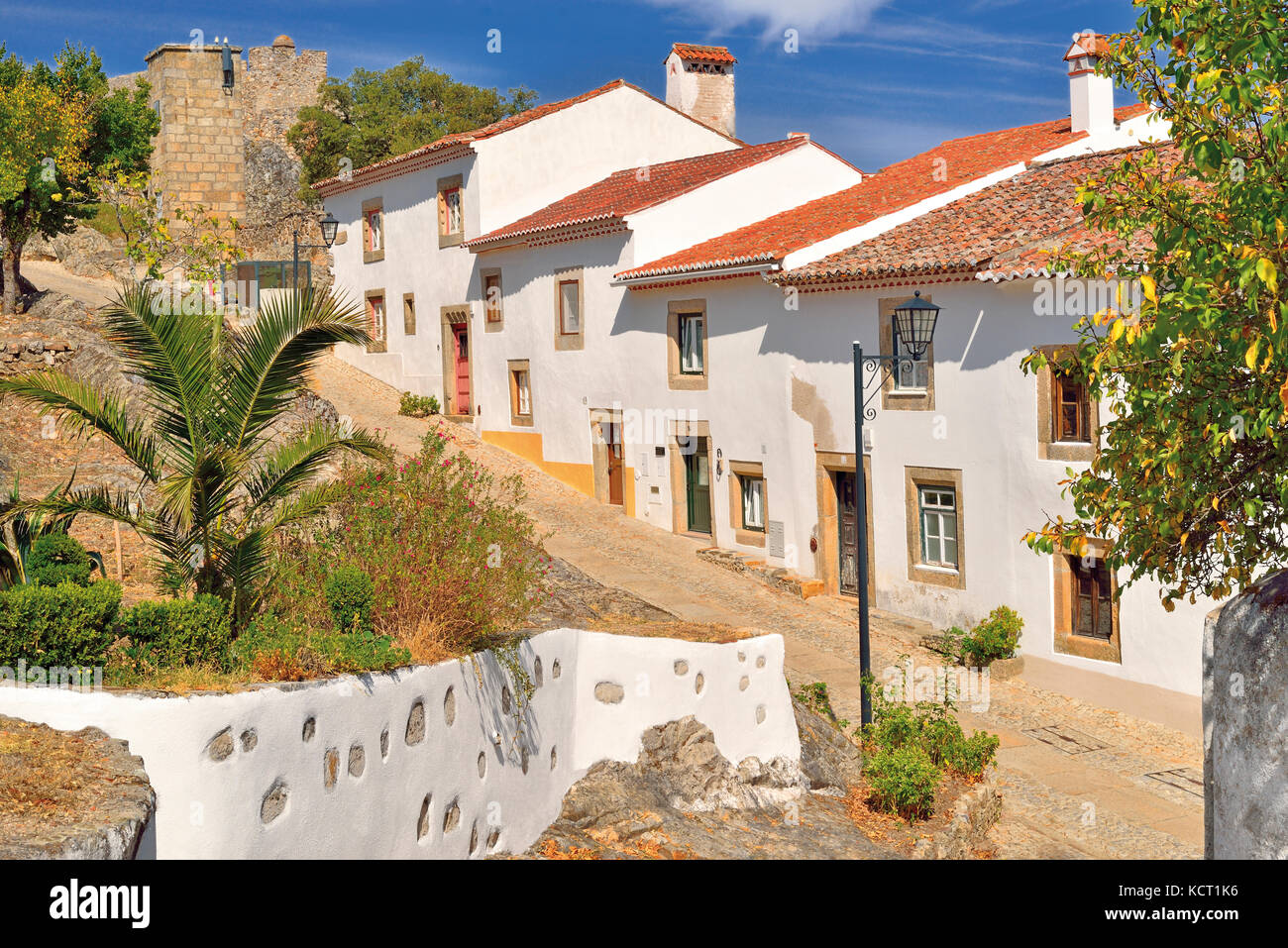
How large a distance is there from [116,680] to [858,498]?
34.2ft

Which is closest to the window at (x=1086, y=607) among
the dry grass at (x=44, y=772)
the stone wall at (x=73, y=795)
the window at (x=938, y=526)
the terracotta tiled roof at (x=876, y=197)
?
the window at (x=938, y=526)

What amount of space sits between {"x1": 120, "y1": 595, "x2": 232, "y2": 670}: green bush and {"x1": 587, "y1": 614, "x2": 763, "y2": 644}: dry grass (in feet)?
A: 16.1

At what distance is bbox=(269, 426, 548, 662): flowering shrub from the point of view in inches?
382

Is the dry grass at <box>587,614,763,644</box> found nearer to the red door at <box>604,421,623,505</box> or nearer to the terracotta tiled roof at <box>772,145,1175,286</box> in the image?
the terracotta tiled roof at <box>772,145,1175,286</box>

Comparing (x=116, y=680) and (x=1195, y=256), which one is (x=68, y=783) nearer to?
(x=116, y=680)

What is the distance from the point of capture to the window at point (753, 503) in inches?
969

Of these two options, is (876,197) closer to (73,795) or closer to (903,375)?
(903,375)

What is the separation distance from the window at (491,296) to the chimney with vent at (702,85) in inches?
272

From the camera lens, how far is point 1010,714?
18.5 m

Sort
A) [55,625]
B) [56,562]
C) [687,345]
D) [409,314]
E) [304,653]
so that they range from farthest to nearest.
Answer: [409,314] → [687,345] → [56,562] → [304,653] → [55,625]

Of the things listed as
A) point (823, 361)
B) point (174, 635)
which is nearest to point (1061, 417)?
point (823, 361)

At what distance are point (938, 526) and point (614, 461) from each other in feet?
29.1

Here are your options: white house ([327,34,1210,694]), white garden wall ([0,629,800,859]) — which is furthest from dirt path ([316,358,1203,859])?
white garden wall ([0,629,800,859])

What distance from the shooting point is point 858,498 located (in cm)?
1628
